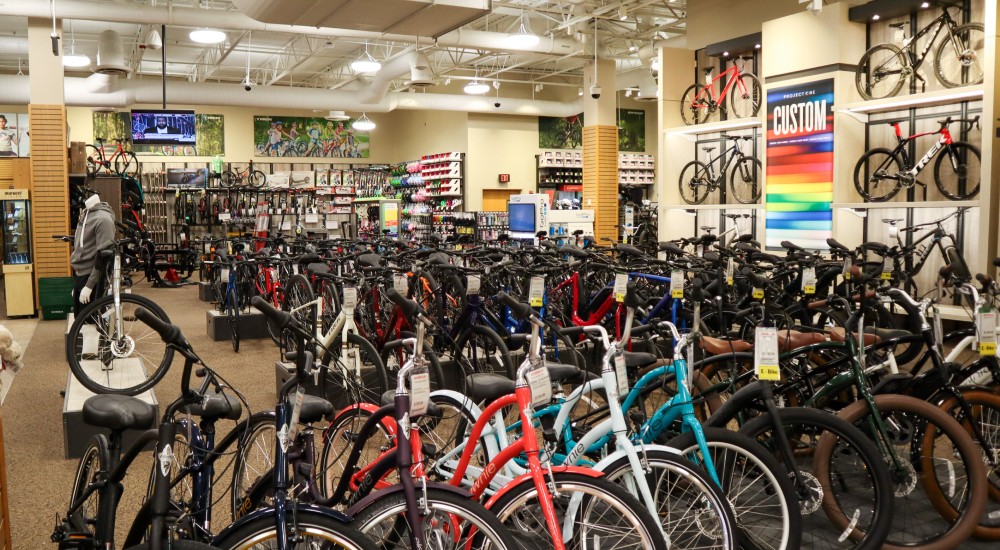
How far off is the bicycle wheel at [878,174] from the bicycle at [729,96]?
2229 millimetres

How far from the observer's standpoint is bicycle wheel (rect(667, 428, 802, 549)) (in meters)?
2.76

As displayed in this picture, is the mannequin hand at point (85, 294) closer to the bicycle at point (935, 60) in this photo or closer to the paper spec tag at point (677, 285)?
the paper spec tag at point (677, 285)

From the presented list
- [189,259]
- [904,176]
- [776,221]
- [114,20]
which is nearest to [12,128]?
[114,20]

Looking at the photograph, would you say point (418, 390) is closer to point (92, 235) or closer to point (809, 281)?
point (809, 281)

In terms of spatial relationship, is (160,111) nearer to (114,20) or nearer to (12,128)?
(114,20)

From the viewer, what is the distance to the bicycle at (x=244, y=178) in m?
17.7

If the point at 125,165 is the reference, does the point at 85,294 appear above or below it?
below

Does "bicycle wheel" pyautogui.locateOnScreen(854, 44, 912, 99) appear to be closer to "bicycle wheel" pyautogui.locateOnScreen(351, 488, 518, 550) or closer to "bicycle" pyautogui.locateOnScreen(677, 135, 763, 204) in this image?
"bicycle" pyautogui.locateOnScreen(677, 135, 763, 204)

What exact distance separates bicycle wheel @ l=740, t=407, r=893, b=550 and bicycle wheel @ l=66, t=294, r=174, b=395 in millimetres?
3875

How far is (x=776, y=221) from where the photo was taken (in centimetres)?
1054

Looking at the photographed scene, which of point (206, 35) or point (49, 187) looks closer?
point (49, 187)

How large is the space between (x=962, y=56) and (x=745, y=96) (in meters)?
3.16

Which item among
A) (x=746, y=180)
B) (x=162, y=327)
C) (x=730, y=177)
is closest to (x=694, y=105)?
(x=730, y=177)

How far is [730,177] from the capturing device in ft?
39.1
